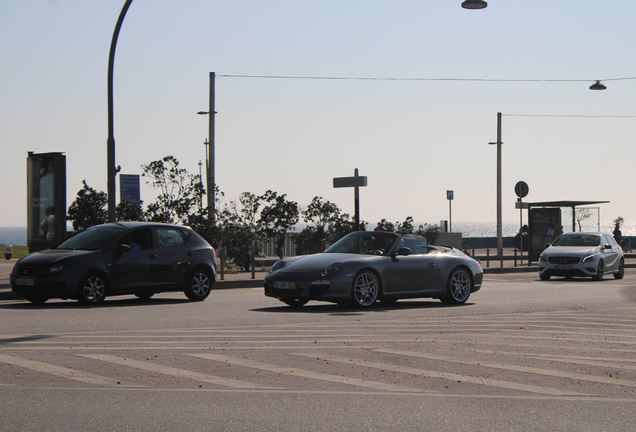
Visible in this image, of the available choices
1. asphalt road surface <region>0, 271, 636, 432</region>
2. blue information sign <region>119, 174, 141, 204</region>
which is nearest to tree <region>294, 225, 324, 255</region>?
blue information sign <region>119, 174, 141, 204</region>

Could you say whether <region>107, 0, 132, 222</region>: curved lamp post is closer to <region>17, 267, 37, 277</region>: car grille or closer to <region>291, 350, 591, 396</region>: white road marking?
<region>17, 267, 37, 277</region>: car grille

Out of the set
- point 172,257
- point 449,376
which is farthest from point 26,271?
point 449,376

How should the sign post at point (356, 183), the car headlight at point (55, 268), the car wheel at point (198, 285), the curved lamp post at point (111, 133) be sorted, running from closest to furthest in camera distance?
the car headlight at point (55, 268) < the car wheel at point (198, 285) < the curved lamp post at point (111, 133) < the sign post at point (356, 183)

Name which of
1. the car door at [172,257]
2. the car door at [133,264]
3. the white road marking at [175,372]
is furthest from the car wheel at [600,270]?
the white road marking at [175,372]

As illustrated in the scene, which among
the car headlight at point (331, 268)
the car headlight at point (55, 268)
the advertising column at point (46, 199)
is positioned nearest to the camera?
the car headlight at point (331, 268)

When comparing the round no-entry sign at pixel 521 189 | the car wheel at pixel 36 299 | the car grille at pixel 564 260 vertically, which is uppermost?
the round no-entry sign at pixel 521 189

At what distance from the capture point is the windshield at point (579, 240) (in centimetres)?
2393

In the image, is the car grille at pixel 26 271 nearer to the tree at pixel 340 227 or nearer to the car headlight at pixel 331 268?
the car headlight at pixel 331 268

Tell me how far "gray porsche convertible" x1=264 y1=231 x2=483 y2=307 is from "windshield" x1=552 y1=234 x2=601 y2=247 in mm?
10484

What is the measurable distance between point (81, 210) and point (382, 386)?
47704 millimetres

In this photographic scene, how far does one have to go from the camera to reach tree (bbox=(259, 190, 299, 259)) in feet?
110

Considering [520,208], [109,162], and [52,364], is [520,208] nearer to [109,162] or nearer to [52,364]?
[109,162]

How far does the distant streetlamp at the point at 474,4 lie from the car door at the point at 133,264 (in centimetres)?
1030

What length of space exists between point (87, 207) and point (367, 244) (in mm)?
39667
